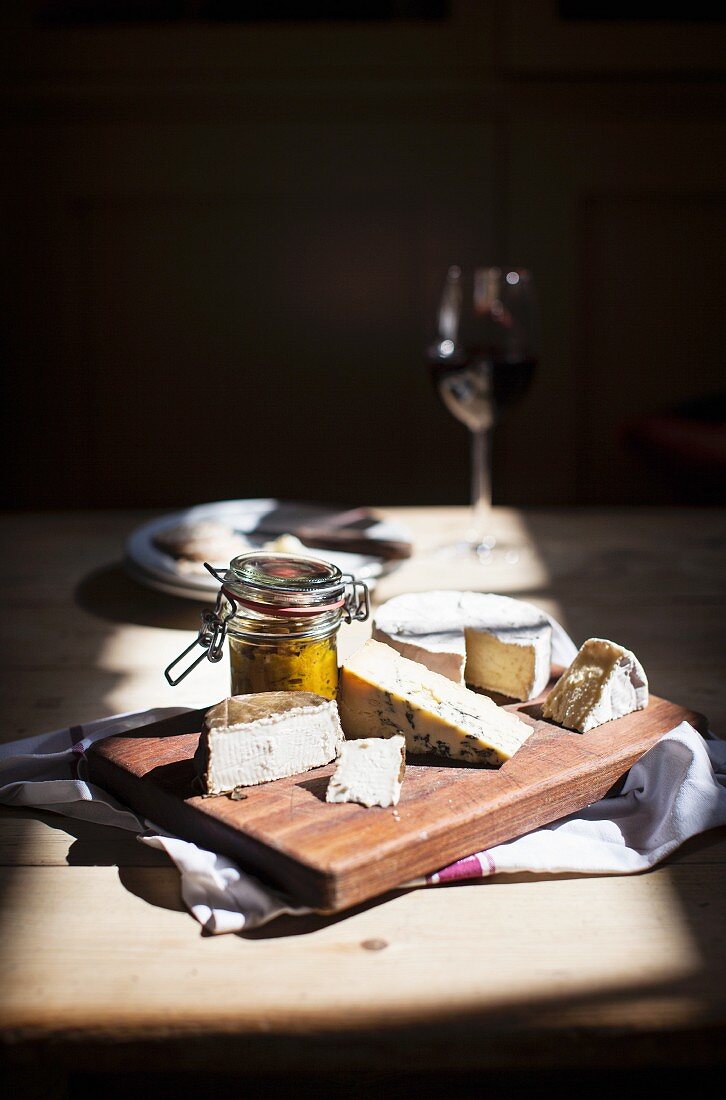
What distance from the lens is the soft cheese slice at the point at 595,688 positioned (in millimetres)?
786

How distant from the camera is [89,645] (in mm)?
1073

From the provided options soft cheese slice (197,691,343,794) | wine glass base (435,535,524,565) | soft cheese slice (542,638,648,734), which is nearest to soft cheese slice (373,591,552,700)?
soft cheese slice (542,638,648,734)

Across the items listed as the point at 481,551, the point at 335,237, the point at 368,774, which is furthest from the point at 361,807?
the point at 335,237

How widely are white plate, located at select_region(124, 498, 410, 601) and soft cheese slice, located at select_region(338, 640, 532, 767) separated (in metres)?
0.38

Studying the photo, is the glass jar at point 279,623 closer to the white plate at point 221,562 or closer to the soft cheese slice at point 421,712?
the soft cheese slice at point 421,712

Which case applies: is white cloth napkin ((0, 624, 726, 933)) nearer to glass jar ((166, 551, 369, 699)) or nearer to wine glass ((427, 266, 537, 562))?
glass jar ((166, 551, 369, 699))

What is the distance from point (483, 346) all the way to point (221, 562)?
42 cm

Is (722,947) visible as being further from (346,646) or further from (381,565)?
(381,565)

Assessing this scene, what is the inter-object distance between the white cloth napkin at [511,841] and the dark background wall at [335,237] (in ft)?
7.36

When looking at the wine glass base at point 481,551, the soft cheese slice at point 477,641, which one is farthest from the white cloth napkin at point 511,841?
the wine glass base at point 481,551

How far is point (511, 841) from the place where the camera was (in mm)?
679

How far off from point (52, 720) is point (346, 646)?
30 cm

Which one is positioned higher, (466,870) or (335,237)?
(335,237)

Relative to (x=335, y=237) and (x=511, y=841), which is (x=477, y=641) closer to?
(x=511, y=841)
